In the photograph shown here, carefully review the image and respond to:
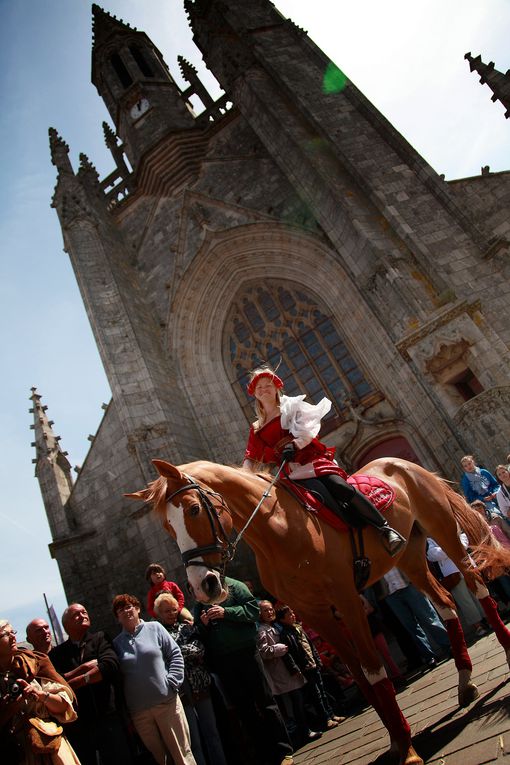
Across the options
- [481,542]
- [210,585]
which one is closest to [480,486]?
[481,542]

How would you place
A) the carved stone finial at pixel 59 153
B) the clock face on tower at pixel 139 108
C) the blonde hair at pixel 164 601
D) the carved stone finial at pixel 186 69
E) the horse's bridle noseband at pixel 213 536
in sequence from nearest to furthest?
the horse's bridle noseband at pixel 213 536, the blonde hair at pixel 164 601, the carved stone finial at pixel 59 153, the clock face on tower at pixel 139 108, the carved stone finial at pixel 186 69

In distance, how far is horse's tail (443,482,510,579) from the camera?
3.38 metres

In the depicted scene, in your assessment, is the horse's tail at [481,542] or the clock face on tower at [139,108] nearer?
the horse's tail at [481,542]

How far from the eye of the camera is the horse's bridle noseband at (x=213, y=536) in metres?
2.44

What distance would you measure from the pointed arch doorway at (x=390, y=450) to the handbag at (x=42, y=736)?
26.5 ft

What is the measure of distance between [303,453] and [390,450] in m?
7.30

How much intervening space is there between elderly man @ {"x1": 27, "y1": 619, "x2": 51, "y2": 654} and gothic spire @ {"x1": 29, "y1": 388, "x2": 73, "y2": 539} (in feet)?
26.4

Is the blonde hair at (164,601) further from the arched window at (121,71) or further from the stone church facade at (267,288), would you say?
the arched window at (121,71)

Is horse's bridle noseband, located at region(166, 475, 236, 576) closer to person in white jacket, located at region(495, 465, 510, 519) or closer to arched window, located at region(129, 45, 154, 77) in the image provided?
person in white jacket, located at region(495, 465, 510, 519)

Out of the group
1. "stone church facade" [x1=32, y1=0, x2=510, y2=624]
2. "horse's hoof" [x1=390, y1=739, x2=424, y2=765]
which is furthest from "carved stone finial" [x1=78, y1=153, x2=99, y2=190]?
"horse's hoof" [x1=390, y1=739, x2=424, y2=765]

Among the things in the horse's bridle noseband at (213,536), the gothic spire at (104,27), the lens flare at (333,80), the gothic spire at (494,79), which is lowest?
the horse's bridle noseband at (213,536)

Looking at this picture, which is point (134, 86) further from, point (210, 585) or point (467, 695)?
point (467, 695)

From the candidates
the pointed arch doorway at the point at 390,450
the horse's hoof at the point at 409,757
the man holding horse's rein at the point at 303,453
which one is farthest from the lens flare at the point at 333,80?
the horse's hoof at the point at 409,757

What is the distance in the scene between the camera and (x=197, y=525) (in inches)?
99.0
